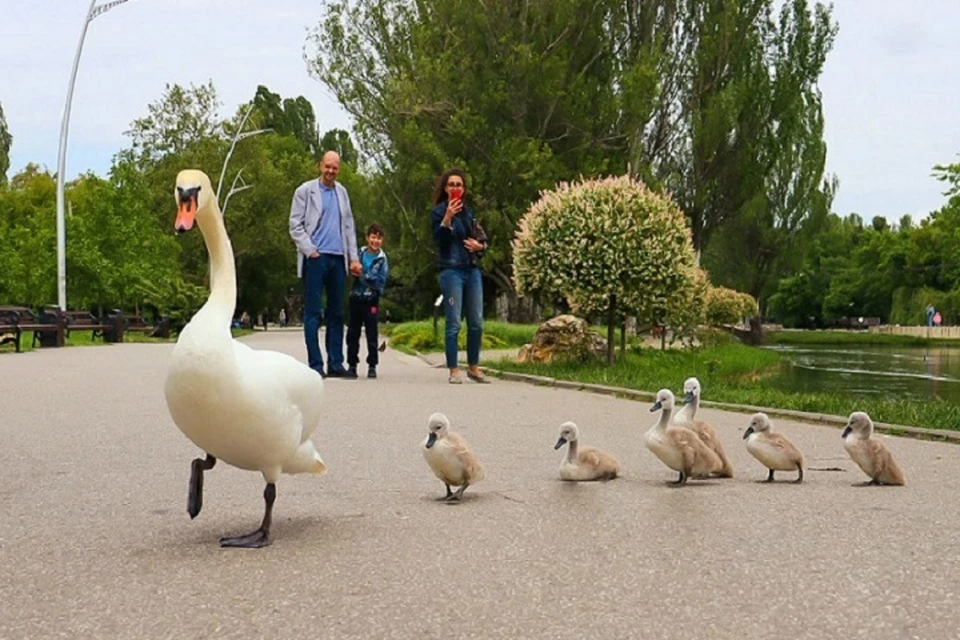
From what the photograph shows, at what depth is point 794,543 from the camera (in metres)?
4.22

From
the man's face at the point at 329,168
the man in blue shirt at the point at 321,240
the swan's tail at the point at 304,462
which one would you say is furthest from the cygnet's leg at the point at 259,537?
the man's face at the point at 329,168

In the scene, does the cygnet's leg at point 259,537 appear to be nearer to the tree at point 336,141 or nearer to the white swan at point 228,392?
the white swan at point 228,392

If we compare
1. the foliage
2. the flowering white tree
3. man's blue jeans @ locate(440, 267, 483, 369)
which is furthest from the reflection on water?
the foliage

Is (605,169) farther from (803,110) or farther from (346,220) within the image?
(346,220)

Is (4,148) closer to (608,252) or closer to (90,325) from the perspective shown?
(90,325)

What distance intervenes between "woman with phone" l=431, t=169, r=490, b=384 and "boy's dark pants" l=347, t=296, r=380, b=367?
1454mm

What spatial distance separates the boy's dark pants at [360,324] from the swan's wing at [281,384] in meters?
9.05

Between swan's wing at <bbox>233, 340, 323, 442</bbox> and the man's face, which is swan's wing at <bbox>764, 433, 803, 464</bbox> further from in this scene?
the man's face

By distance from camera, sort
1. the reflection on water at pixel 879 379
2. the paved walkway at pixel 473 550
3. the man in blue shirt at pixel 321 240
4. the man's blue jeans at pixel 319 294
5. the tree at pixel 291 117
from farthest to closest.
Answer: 1. the tree at pixel 291 117
2. the reflection on water at pixel 879 379
3. the man's blue jeans at pixel 319 294
4. the man in blue shirt at pixel 321 240
5. the paved walkway at pixel 473 550

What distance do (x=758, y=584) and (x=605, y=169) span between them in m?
32.4

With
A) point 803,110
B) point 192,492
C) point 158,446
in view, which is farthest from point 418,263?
point 192,492

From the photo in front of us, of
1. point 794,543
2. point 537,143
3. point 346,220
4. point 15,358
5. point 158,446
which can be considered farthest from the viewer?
point 537,143

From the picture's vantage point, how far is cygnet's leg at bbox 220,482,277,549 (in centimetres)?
407

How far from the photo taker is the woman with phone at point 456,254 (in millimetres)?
11938
